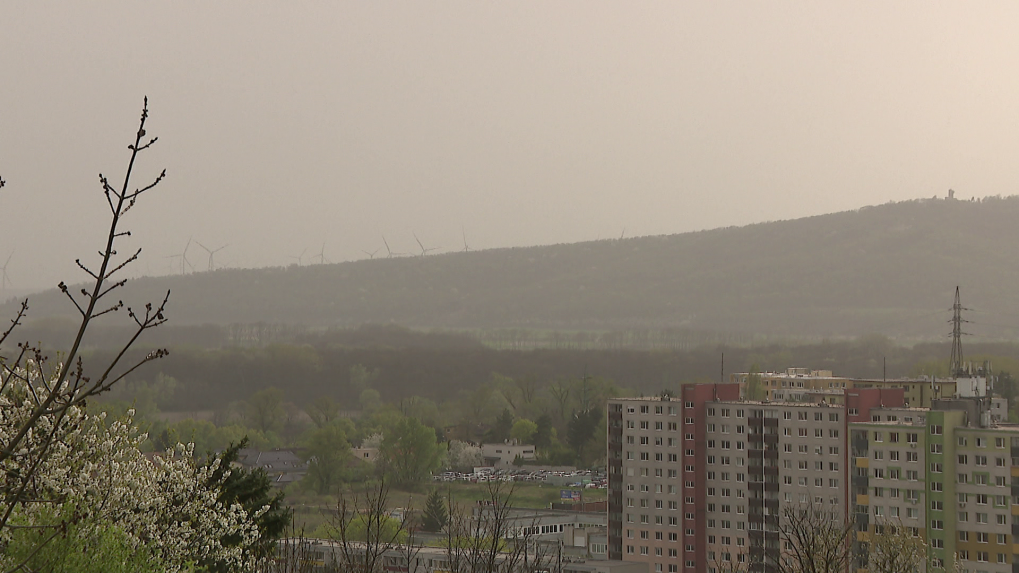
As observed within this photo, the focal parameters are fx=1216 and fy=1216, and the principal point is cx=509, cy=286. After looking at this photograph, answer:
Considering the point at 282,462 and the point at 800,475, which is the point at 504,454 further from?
the point at 800,475

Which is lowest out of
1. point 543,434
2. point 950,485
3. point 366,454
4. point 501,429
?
point 366,454

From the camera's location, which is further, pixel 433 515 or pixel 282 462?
pixel 282 462

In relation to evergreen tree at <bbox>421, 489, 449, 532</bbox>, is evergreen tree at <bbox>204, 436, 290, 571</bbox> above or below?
above

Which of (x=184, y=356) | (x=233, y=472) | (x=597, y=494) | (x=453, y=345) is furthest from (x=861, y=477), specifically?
(x=453, y=345)

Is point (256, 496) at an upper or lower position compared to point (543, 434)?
upper

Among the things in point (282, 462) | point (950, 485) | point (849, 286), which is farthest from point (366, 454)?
point (849, 286)

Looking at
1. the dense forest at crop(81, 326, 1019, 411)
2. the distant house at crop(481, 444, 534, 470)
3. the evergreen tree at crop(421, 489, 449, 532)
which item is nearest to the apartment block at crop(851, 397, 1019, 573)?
the evergreen tree at crop(421, 489, 449, 532)

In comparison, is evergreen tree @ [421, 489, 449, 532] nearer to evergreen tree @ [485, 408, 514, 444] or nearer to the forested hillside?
evergreen tree @ [485, 408, 514, 444]

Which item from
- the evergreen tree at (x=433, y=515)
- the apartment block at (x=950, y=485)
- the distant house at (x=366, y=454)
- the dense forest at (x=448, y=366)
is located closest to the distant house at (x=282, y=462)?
the distant house at (x=366, y=454)

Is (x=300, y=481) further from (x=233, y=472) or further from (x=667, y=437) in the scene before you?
(x=233, y=472)
